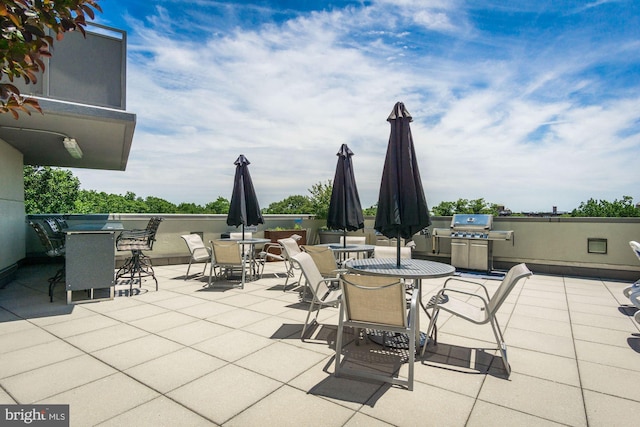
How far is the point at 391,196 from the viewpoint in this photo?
10.9 ft

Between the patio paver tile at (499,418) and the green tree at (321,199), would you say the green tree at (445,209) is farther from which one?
the patio paver tile at (499,418)

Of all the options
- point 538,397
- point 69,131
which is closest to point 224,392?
point 538,397

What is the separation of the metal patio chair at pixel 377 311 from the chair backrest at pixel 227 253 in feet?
10.5

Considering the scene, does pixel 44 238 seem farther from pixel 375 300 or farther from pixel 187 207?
pixel 187 207

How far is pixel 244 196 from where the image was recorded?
6652 millimetres

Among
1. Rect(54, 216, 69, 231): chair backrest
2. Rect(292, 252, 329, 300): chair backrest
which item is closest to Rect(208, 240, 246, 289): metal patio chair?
Rect(292, 252, 329, 300): chair backrest

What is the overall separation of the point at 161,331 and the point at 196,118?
1062 cm

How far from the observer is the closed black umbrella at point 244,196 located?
661cm

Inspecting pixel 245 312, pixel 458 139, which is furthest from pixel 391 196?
pixel 458 139

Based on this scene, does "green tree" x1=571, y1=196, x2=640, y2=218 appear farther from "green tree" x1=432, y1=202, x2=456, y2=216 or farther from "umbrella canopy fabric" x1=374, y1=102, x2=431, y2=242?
"umbrella canopy fabric" x1=374, y1=102, x2=431, y2=242

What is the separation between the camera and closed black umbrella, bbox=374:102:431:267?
3270 mm

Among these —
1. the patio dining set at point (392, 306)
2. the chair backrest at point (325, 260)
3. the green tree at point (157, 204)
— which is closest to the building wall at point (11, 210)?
the chair backrest at point (325, 260)

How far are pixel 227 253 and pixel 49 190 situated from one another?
22927 millimetres

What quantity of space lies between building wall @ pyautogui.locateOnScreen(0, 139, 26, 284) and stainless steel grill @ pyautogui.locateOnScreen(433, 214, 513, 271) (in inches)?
331
